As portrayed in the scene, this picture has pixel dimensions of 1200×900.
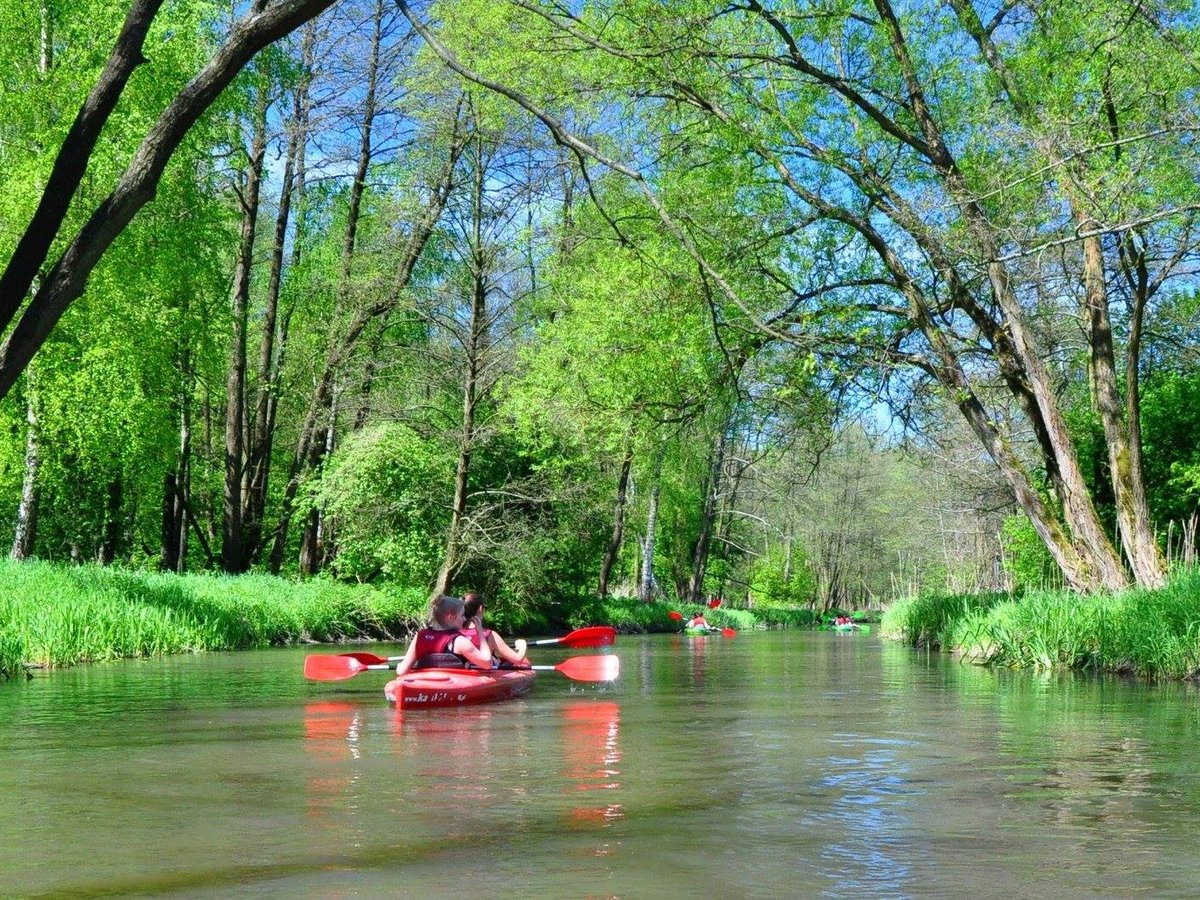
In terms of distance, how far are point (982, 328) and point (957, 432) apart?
54.2 feet

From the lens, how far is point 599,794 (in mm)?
6742

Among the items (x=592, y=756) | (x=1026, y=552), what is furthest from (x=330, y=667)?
(x=1026, y=552)

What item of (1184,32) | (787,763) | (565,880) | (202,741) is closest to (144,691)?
(202,741)

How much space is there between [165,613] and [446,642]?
7168mm

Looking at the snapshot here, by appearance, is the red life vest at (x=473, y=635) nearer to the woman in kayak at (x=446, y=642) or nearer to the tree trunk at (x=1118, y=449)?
the woman in kayak at (x=446, y=642)

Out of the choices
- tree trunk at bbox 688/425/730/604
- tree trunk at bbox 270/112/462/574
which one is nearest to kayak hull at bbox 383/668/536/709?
tree trunk at bbox 270/112/462/574

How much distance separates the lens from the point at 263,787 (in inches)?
273

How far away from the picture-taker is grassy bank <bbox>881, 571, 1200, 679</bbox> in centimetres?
1302

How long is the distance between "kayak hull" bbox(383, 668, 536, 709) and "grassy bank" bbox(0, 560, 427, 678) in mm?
4885

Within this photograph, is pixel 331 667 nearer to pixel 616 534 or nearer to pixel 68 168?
pixel 68 168

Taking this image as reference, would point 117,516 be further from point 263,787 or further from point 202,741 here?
point 263,787

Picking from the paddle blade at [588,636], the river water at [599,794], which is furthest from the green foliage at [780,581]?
the river water at [599,794]

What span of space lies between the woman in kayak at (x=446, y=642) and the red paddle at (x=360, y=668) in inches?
54.0

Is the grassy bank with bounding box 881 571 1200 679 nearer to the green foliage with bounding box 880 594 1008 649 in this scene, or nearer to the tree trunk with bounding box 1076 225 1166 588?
the green foliage with bounding box 880 594 1008 649
